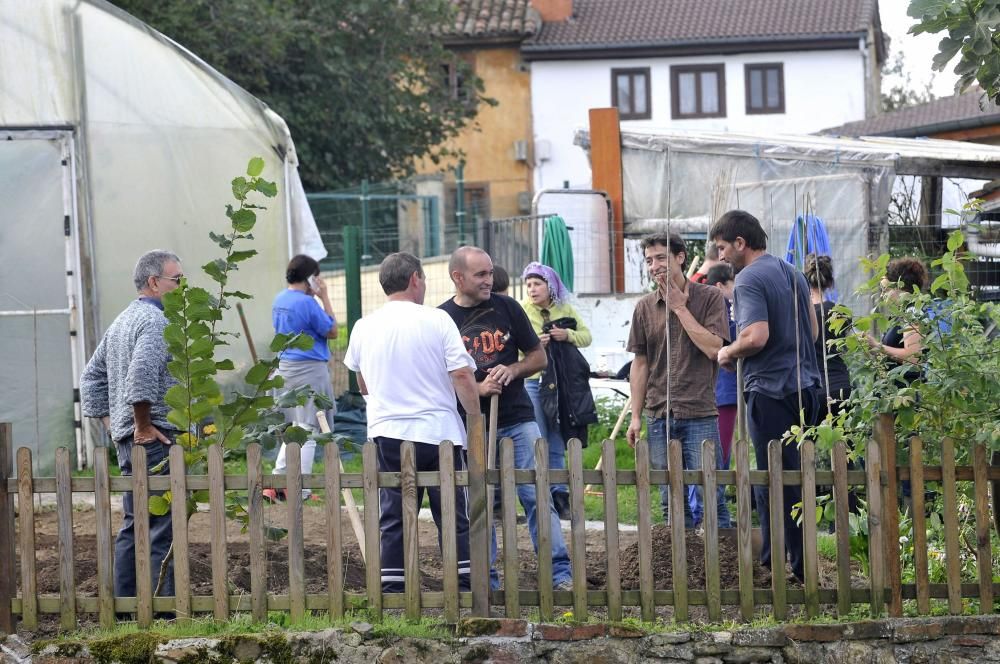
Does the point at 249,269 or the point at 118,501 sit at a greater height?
the point at 249,269

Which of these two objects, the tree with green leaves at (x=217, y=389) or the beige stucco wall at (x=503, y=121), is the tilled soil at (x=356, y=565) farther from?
the beige stucco wall at (x=503, y=121)

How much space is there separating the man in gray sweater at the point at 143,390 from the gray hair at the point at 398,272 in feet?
3.06

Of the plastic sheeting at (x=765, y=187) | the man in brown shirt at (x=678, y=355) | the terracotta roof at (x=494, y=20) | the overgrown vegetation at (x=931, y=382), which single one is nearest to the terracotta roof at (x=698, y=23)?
the terracotta roof at (x=494, y=20)

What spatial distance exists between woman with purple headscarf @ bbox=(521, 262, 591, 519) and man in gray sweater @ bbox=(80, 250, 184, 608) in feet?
9.77

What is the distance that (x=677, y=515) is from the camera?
5.63m

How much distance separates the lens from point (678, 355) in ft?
24.8

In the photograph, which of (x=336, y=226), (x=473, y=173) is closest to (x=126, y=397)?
(x=336, y=226)

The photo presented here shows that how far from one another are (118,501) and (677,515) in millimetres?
5723

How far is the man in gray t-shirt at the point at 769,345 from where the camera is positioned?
660cm

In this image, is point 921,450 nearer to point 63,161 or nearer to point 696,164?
point 63,161

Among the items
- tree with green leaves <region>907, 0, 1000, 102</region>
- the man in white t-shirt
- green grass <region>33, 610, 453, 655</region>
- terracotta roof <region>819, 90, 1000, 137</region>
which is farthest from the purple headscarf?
terracotta roof <region>819, 90, 1000, 137</region>

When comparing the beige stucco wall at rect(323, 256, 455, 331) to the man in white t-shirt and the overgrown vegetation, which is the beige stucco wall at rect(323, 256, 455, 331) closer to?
the man in white t-shirt

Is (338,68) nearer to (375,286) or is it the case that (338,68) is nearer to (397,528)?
(375,286)

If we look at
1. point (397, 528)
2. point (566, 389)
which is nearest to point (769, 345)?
point (397, 528)
